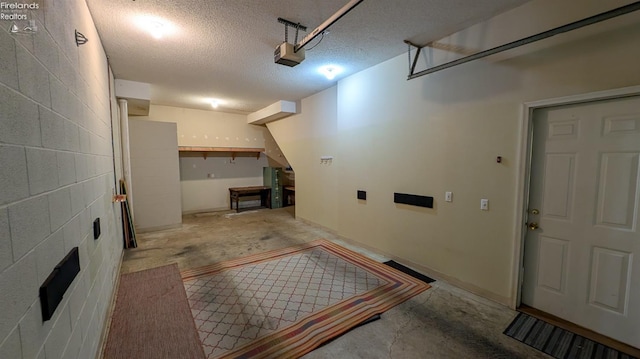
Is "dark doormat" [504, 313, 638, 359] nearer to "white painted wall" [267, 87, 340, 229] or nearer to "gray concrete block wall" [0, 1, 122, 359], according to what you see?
"white painted wall" [267, 87, 340, 229]

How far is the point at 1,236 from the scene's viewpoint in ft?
2.48

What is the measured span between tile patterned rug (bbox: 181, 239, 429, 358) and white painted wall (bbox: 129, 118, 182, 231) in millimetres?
2614

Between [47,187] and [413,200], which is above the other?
[47,187]

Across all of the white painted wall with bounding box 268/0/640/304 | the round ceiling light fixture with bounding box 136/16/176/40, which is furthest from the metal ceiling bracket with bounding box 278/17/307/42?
the white painted wall with bounding box 268/0/640/304

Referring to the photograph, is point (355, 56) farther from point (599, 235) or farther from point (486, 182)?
point (599, 235)

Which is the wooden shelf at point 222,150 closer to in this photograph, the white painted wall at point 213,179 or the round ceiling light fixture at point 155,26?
the white painted wall at point 213,179

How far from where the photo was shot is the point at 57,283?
3.71 ft

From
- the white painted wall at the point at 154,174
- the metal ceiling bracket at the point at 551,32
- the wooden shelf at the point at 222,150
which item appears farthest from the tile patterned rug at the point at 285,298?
the wooden shelf at the point at 222,150

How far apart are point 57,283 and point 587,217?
11.8 ft

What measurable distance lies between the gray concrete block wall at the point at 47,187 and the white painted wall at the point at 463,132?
3242 millimetres

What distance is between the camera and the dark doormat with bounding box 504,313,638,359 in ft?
6.24

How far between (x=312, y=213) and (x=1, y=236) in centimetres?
502

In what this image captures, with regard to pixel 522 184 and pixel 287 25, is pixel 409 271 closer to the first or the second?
pixel 522 184
